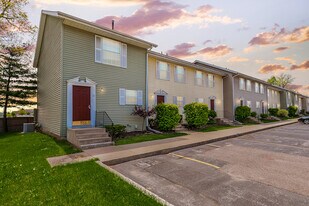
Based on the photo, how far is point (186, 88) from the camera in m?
17.2

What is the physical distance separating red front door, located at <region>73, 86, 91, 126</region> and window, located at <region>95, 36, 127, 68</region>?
86.5 inches

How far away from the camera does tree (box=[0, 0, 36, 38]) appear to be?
1514 centimetres

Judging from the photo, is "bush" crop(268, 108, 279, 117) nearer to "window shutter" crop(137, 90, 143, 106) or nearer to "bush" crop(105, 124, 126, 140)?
"window shutter" crop(137, 90, 143, 106)

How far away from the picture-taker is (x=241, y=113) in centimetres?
2109

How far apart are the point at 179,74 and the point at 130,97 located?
260 inches

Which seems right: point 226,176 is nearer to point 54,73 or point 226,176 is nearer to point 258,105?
point 54,73

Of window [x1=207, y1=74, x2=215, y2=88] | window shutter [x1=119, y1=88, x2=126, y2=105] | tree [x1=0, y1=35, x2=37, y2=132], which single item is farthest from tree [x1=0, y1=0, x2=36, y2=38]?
window [x1=207, y1=74, x2=215, y2=88]

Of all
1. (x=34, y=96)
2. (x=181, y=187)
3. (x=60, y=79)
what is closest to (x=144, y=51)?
(x=60, y=79)

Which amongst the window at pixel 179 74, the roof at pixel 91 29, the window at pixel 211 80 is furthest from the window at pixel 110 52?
the window at pixel 211 80

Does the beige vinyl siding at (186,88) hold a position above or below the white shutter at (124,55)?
below

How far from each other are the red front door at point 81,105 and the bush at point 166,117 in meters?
5.16

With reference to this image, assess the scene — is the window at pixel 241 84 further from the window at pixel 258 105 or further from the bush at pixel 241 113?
the window at pixel 258 105

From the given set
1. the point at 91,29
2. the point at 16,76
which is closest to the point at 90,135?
the point at 91,29

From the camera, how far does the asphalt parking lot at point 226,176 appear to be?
370 centimetres
